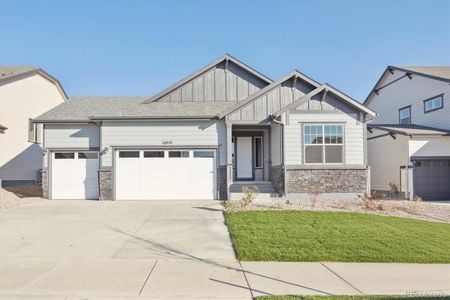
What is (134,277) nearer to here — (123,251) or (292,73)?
(123,251)

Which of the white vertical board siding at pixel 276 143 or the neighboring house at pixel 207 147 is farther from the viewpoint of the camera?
the white vertical board siding at pixel 276 143

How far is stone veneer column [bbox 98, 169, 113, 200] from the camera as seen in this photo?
15133 millimetres

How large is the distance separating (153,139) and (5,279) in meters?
10.4

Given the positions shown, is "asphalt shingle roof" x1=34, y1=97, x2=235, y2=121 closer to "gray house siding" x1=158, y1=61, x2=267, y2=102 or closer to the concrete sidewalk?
"gray house siding" x1=158, y1=61, x2=267, y2=102

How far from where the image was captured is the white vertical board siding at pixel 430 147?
16469mm

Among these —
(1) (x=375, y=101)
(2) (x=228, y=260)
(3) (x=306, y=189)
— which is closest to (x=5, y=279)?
(2) (x=228, y=260)

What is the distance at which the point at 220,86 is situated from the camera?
18.4 m

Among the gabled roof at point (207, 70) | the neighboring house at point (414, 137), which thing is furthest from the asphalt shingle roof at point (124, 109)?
the neighboring house at point (414, 137)

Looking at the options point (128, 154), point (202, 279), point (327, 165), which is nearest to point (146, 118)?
point (128, 154)

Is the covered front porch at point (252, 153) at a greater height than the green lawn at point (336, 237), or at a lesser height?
greater

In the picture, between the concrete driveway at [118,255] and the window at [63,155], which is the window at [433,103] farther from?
the window at [63,155]

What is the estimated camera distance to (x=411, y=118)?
21.5 meters

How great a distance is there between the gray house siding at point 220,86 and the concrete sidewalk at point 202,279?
41.5ft

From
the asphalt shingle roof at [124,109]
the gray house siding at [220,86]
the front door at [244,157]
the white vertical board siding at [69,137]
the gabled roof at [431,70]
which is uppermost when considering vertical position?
the gabled roof at [431,70]
